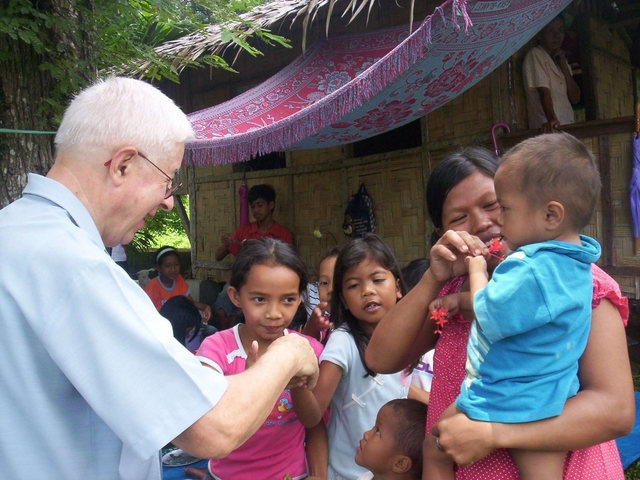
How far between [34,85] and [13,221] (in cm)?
202

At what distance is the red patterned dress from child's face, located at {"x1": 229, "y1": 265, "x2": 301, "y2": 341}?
0.80 metres

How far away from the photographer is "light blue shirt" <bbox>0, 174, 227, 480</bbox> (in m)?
0.92

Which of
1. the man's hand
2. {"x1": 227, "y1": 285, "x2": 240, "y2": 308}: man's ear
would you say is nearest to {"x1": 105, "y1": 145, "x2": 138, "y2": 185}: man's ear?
the man's hand

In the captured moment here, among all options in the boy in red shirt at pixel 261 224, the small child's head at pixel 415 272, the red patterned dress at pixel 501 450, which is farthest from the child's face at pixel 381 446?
the boy in red shirt at pixel 261 224

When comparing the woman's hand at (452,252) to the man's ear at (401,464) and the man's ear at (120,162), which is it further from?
the man's ear at (120,162)

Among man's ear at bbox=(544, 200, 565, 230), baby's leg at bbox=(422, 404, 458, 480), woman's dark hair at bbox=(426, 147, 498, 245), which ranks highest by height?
woman's dark hair at bbox=(426, 147, 498, 245)

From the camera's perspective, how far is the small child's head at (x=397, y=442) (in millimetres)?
1563

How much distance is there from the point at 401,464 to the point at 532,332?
2.47ft

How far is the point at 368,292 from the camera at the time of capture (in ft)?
6.70

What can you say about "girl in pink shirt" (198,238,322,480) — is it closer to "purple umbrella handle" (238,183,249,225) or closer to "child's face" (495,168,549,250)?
"child's face" (495,168,549,250)

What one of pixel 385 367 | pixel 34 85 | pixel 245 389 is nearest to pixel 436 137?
pixel 34 85

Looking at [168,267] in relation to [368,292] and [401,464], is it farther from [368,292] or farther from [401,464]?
[401,464]

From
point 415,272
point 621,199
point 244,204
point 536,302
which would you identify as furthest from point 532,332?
point 244,204

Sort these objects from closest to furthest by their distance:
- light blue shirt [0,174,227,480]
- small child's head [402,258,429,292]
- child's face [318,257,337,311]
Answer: light blue shirt [0,174,227,480] < small child's head [402,258,429,292] < child's face [318,257,337,311]
